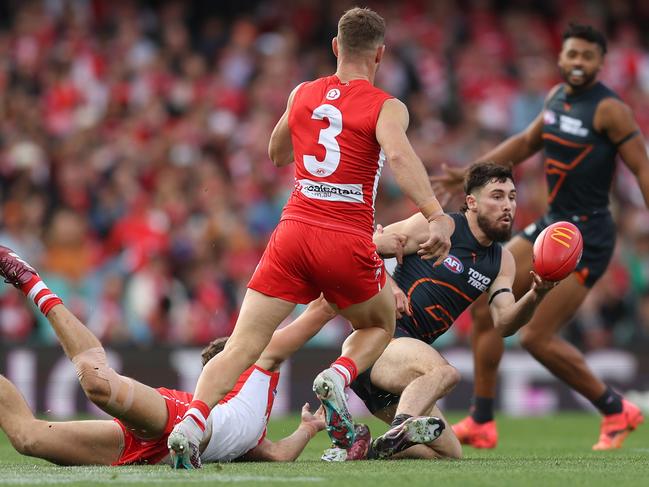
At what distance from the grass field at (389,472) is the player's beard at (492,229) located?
1342 millimetres

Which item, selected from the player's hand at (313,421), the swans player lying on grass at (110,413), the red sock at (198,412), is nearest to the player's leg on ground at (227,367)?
the red sock at (198,412)

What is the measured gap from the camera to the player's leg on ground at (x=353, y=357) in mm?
6469

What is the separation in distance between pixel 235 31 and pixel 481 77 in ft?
11.3

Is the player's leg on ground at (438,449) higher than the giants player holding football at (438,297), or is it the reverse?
the giants player holding football at (438,297)

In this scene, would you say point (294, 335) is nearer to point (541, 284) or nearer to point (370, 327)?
point (370, 327)

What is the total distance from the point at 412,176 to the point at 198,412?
1.58 metres

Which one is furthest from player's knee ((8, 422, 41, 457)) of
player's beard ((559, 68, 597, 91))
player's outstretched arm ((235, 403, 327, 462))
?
player's beard ((559, 68, 597, 91))

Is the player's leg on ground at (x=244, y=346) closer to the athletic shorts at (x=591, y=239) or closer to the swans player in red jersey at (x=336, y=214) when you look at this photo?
the swans player in red jersey at (x=336, y=214)

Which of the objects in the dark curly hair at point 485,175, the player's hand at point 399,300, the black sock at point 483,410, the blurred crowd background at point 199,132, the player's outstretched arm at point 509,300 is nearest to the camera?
the player's outstretched arm at point 509,300

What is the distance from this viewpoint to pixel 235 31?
1742cm

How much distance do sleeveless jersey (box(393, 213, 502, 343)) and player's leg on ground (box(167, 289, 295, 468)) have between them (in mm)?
1311

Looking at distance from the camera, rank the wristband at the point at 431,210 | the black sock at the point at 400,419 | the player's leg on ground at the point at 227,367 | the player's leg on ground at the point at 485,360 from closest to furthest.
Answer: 1. the player's leg on ground at the point at 227,367
2. the wristband at the point at 431,210
3. the black sock at the point at 400,419
4. the player's leg on ground at the point at 485,360

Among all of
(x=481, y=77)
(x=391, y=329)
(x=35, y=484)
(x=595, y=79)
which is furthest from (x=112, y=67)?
(x=35, y=484)

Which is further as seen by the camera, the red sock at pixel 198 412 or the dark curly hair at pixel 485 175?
the dark curly hair at pixel 485 175
